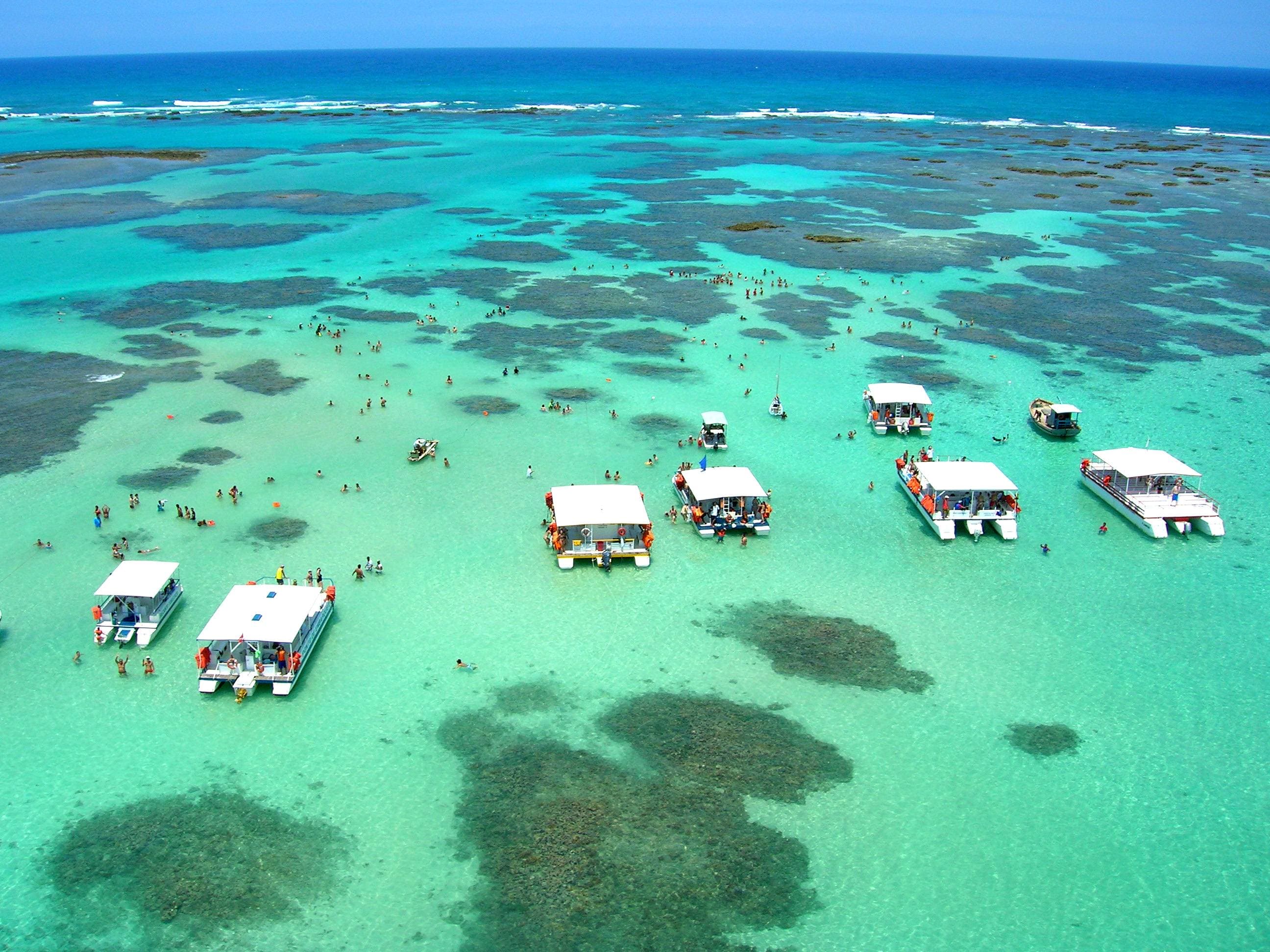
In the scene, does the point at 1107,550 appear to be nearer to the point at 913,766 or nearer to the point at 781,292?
the point at 913,766

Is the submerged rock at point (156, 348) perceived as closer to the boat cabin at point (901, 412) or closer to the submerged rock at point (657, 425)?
the submerged rock at point (657, 425)

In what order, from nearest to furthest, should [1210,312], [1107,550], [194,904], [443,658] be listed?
1. [194,904]
2. [443,658]
3. [1107,550]
4. [1210,312]

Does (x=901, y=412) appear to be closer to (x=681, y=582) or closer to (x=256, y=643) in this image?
(x=681, y=582)

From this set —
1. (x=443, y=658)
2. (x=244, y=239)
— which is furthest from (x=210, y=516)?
(x=244, y=239)

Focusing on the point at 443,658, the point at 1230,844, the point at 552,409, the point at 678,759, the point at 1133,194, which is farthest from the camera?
the point at 1133,194

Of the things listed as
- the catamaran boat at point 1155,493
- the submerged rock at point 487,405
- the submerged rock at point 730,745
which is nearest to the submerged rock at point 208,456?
the submerged rock at point 487,405

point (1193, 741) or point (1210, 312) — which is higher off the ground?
point (1210, 312)

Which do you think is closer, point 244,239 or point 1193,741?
point 1193,741
